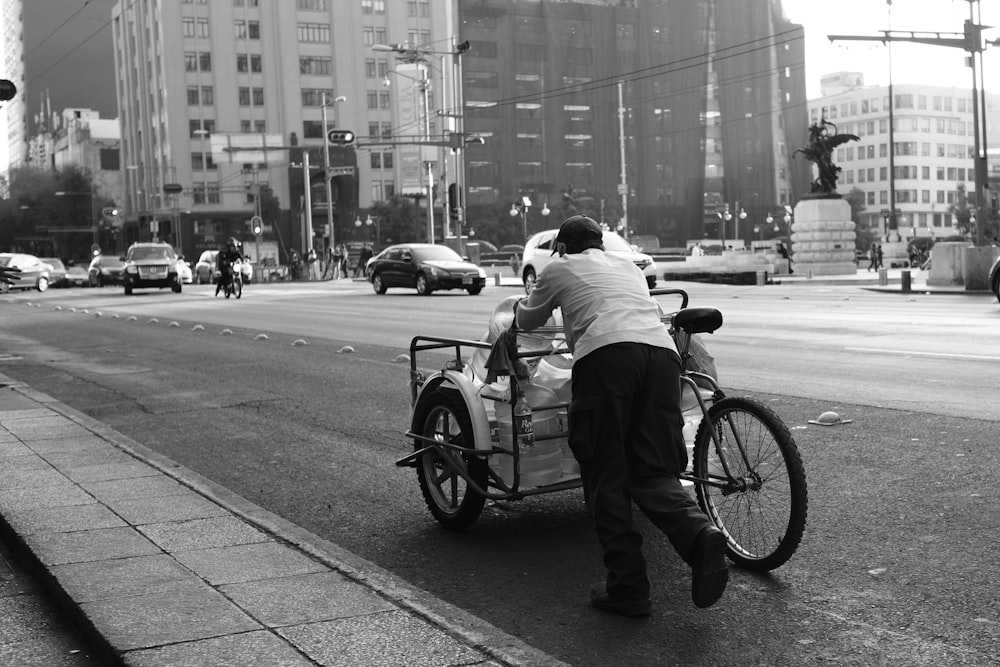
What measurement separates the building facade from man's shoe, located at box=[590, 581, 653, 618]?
143776 mm

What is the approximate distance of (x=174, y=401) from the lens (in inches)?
452

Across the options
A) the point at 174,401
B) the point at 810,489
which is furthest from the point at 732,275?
the point at 810,489

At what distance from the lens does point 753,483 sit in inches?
189

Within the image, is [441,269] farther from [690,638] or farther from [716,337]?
[690,638]

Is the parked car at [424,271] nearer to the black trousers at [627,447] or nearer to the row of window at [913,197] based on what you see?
the black trousers at [627,447]

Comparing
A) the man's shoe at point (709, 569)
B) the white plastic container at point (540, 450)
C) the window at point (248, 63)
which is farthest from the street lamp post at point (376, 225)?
the man's shoe at point (709, 569)

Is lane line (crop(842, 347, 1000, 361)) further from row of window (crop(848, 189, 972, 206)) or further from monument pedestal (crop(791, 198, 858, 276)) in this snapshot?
row of window (crop(848, 189, 972, 206))

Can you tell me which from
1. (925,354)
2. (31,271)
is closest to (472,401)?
(925,354)

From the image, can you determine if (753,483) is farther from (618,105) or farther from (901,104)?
(901,104)

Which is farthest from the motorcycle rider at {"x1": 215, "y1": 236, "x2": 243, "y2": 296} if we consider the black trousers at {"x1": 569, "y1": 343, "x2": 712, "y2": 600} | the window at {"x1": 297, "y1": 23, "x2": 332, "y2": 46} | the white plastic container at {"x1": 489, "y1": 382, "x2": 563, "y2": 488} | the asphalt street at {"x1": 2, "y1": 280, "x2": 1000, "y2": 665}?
the window at {"x1": 297, "y1": 23, "x2": 332, "y2": 46}

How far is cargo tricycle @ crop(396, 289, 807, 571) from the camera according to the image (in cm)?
478

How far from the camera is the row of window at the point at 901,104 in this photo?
5714 inches

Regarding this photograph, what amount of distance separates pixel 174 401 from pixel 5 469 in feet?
13.7

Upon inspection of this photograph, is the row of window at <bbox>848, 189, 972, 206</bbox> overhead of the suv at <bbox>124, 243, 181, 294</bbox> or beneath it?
overhead
